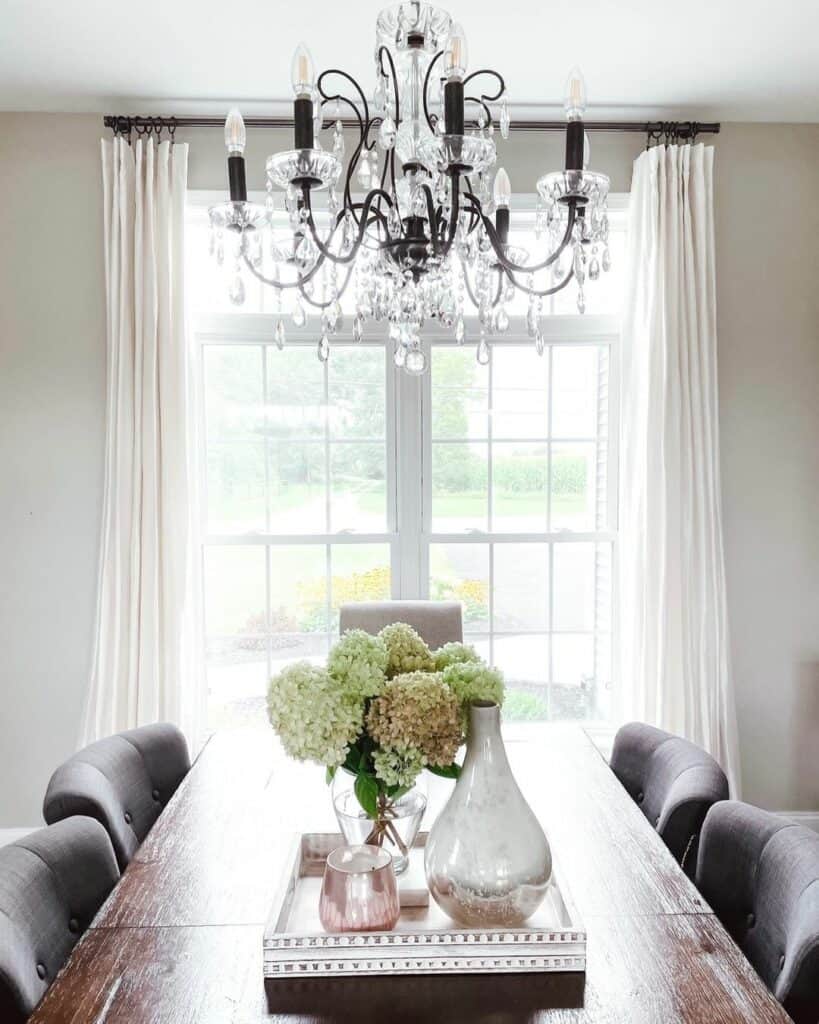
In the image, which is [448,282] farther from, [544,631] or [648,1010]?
[544,631]

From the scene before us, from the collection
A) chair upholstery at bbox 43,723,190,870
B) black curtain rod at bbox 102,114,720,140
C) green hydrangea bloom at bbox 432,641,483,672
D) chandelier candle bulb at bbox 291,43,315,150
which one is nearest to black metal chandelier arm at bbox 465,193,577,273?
chandelier candle bulb at bbox 291,43,315,150

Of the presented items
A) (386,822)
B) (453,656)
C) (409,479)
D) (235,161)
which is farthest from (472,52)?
(386,822)

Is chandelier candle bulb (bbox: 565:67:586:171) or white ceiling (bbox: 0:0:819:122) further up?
white ceiling (bbox: 0:0:819:122)

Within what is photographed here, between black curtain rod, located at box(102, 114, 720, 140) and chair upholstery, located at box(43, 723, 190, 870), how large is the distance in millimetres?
2128

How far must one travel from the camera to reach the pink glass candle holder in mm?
1166

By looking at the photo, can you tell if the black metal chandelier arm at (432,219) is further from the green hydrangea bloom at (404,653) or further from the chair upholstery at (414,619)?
the chair upholstery at (414,619)

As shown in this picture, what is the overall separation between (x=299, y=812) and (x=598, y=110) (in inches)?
103

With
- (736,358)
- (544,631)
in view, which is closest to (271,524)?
(544,631)

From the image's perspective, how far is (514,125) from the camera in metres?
2.91

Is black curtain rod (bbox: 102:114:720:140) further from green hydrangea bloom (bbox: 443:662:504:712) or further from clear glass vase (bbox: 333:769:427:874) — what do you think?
clear glass vase (bbox: 333:769:427:874)

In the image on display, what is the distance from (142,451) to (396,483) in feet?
3.17

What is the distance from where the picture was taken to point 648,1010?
3.45ft

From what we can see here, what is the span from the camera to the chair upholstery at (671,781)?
1.66 m

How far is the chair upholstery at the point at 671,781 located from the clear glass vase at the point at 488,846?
0.61m
